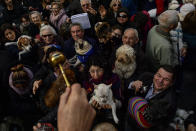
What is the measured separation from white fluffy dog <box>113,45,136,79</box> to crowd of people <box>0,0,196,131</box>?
0.02 m

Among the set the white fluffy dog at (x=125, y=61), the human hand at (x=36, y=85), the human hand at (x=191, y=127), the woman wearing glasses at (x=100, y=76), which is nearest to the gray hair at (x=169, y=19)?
the white fluffy dog at (x=125, y=61)

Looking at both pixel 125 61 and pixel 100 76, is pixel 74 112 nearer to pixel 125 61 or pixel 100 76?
pixel 100 76

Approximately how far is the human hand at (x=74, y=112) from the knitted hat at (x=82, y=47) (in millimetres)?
2414

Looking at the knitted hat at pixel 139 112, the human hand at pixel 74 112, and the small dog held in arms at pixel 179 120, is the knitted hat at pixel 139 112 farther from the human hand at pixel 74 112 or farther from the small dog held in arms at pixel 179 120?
the human hand at pixel 74 112

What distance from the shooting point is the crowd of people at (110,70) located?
2066mm

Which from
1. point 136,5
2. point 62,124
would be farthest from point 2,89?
point 136,5

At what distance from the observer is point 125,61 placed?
2758 mm

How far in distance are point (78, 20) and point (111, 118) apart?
7.78 ft

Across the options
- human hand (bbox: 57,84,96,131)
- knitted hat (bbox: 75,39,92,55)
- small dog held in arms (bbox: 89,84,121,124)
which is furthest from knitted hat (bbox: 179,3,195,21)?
human hand (bbox: 57,84,96,131)

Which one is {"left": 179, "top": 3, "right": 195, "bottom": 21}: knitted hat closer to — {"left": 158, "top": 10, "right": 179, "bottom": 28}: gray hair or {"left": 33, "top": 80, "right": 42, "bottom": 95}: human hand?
{"left": 158, "top": 10, "right": 179, "bottom": 28}: gray hair

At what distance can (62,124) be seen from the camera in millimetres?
728

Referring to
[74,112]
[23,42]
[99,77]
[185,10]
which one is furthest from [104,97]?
[185,10]

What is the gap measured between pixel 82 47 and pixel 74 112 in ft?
8.32

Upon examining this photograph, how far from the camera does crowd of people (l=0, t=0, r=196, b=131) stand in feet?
6.78
